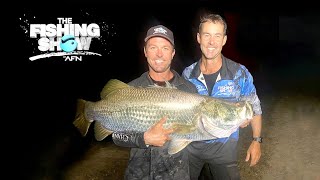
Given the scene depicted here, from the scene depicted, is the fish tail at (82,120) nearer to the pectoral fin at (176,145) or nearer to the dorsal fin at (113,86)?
the dorsal fin at (113,86)

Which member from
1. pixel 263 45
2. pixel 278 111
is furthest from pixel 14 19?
pixel 263 45

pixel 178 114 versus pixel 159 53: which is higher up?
pixel 159 53

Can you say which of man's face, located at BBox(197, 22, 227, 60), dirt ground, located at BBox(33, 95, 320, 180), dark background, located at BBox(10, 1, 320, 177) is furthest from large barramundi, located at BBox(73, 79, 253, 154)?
dark background, located at BBox(10, 1, 320, 177)

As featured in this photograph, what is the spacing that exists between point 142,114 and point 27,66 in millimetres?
11489

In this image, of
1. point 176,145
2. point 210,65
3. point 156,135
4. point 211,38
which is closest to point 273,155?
point 210,65

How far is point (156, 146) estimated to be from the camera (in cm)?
307

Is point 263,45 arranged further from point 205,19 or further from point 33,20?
point 205,19

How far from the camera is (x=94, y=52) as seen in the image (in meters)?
14.7

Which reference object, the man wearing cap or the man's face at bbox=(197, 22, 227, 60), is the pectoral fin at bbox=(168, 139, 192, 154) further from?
the man's face at bbox=(197, 22, 227, 60)

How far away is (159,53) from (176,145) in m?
0.93

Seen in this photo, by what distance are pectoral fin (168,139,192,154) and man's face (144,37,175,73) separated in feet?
2.35

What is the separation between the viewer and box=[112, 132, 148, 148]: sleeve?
3.01m

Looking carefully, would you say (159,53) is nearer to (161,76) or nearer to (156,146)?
(161,76)

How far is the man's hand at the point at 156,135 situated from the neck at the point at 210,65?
3.78ft
